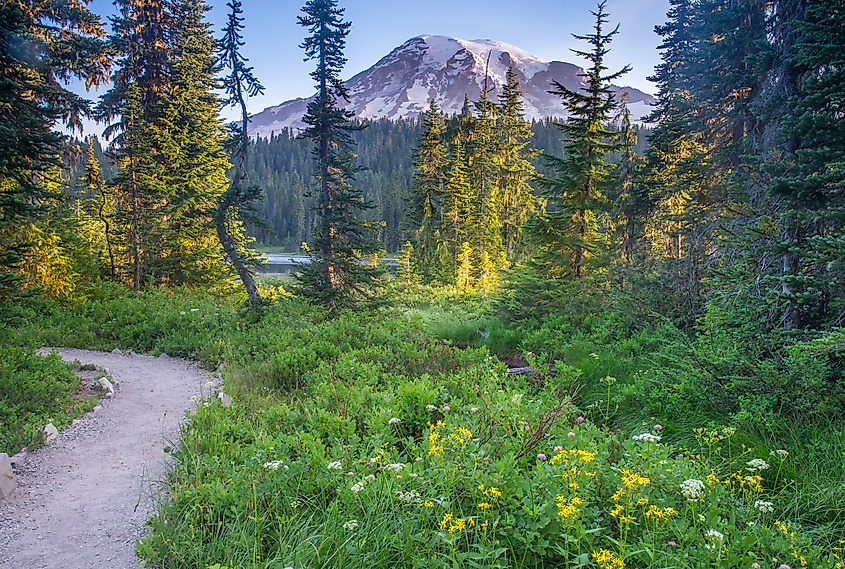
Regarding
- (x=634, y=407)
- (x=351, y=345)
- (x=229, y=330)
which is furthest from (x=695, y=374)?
(x=229, y=330)

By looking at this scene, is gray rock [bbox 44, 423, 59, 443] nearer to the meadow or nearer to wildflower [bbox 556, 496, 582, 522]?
the meadow

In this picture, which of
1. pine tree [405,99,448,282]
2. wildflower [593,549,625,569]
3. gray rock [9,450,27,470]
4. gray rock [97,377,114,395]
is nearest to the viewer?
wildflower [593,549,625,569]

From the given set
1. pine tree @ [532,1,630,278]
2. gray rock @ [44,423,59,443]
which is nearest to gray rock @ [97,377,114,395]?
gray rock @ [44,423,59,443]

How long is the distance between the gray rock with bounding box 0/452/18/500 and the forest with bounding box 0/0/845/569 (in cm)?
82

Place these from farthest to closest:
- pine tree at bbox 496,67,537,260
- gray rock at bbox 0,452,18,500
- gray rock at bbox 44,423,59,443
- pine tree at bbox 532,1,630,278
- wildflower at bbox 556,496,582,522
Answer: pine tree at bbox 496,67,537,260 → pine tree at bbox 532,1,630,278 → gray rock at bbox 44,423,59,443 → gray rock at bbox 0,452,18,500 → wildflower at bbox 556,496,582,522

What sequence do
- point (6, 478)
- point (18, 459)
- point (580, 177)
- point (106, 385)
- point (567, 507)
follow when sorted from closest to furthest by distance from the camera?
point (567, 507) → point (6, 478) → point (18, 459) → point (106, 385) → point (580, 177)

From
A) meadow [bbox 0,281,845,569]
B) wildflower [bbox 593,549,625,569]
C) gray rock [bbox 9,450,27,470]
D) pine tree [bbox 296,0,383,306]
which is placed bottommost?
gray rock [bbox 9,450,27,470]

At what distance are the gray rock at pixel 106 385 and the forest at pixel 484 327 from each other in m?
0.39

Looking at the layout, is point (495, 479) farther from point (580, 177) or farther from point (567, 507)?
point (580, 177)

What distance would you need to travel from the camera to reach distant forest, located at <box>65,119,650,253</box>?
7259cm

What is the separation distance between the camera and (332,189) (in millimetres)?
13719

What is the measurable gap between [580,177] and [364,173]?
366 feet

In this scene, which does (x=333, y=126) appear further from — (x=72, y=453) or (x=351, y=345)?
(x=72, y=453)

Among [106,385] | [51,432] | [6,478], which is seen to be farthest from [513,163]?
[6,478]
